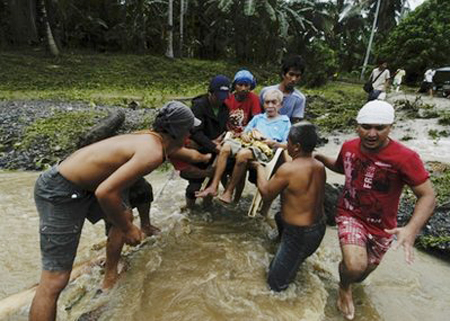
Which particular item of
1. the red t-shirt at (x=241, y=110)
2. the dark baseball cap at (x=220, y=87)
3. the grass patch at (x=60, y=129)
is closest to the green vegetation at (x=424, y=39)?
the grass patch at (x=60, y=129)

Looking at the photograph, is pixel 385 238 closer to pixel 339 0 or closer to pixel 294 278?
pixel 294 278

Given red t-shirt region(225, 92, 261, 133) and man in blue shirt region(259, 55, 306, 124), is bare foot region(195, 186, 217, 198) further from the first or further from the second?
man in blue shirt region(259, 55, 306, 124)

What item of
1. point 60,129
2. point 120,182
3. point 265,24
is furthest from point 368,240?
point 265,24

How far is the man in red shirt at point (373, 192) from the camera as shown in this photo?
262cm

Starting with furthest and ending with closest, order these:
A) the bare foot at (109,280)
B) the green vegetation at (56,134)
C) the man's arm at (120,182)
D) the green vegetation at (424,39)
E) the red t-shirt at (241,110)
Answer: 1. the green vegetation at (424,39)
2. the green vegetation at (56,134)
3. the red t-shirt at (241,110)
4. the bare foot at (109,280)
5. the man's arm at (120,182)

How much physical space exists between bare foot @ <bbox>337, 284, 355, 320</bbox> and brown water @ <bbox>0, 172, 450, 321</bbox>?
0.10 metres

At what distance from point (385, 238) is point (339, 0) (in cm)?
2799

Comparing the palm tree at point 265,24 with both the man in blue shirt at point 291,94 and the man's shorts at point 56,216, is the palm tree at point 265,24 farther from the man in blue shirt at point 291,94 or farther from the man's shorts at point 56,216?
the man's shorts at point 56,216

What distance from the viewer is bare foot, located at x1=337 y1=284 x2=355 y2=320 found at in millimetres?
2945

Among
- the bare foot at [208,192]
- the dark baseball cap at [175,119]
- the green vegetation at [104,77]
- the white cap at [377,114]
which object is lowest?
the green vegetation at [104,77]

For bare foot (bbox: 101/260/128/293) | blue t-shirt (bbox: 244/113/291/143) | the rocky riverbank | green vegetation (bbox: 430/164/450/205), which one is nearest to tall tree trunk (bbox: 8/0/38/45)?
the rocky riverbank

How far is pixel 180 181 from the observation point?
609cm

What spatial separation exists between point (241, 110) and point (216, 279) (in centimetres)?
198

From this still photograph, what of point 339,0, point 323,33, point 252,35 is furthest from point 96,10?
point 339,0
